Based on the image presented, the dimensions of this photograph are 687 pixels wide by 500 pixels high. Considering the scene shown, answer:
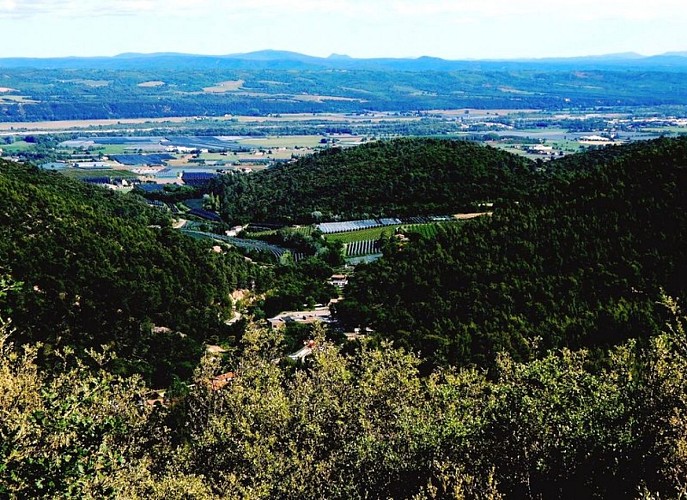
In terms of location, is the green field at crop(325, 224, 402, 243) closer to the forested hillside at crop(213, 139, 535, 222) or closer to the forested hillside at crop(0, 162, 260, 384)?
the forested hillside at crop(213, 139, 535, 222)

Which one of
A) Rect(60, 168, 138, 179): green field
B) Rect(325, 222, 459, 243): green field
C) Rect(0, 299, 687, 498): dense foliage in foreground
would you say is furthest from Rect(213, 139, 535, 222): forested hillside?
Rect(0, 299, 687, 498): dense foliage in foreground

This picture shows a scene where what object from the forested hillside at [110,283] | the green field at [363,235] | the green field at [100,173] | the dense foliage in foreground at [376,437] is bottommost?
the green field at [100,173]

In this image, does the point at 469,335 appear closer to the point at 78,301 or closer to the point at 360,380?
the point at 360,380

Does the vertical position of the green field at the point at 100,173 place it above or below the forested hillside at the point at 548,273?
below

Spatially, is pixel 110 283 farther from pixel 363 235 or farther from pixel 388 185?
pixel 388 185

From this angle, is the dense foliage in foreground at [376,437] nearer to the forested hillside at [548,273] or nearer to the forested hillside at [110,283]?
the forested hillside at [548,273]

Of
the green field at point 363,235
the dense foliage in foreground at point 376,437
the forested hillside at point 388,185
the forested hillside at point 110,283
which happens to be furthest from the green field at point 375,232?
the dense foliage in foreground at point 376,437

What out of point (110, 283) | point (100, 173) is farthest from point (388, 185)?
point (100, 173)
